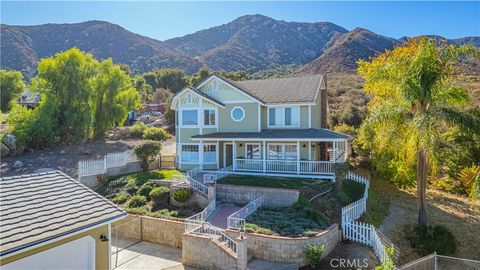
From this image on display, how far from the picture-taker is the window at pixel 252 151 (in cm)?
2394

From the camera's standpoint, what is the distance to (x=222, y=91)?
25578 mm

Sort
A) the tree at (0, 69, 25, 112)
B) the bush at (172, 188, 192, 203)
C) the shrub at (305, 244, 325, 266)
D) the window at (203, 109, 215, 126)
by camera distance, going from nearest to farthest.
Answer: the shrub at (305, 244, 325, 266) → the bush at (172, 188, 192, 203) → the window at (203, 109, 215, 126) → the tree at (0, 69, 25, 112)

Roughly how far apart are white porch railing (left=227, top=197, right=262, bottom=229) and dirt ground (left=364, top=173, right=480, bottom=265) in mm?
6717

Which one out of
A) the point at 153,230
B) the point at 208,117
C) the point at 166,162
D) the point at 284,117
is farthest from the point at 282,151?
the point at 153,230

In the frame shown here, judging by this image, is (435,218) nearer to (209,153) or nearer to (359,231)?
(359,231)

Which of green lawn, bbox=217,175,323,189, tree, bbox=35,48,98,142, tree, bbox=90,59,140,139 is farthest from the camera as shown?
tree, bbox=90,59,140,139

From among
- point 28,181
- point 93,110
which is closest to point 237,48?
point 93,110

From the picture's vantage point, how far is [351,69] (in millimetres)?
76875

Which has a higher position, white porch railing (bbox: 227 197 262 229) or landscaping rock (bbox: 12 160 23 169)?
landscaping rock (bbox: 12 160 23 169)

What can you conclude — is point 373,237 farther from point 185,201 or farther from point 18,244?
point 18,244

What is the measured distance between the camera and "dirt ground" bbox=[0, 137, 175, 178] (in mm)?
26156

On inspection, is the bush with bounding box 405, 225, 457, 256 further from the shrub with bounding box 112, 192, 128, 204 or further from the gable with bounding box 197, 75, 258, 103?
the shrub with bounding box 112, 192, 128, 204

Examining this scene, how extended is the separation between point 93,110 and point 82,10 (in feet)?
71.0

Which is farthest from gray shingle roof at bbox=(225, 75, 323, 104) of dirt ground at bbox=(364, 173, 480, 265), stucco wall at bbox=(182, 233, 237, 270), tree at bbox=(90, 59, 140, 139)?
tree at bbox=(90, 59, 140, 139)
